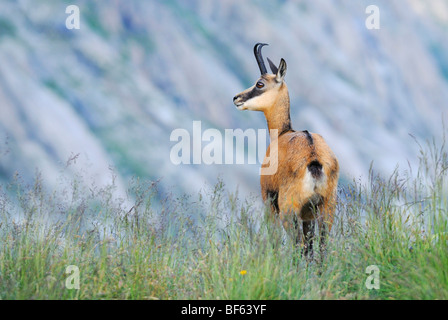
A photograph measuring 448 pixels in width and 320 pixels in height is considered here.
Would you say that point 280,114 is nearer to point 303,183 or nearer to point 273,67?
point 273,67

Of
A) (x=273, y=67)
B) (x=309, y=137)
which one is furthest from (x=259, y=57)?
(x=309, y=137)

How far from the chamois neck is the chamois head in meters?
0.05

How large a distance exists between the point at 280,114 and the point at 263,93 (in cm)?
38

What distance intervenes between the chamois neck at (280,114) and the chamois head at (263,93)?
5cm

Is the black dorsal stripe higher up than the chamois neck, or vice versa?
the chamois neck

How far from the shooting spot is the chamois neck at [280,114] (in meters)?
7.53

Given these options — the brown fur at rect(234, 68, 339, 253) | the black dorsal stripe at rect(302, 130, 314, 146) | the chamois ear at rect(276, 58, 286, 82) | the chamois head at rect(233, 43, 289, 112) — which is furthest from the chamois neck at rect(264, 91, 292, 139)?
the black dorsal stripe at rect(302, 130, 314, 146)

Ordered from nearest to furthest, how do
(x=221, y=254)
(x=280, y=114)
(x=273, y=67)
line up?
(x=221, y=254), (x=280, y=114), (x=273, y=67)

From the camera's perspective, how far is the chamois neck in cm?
753

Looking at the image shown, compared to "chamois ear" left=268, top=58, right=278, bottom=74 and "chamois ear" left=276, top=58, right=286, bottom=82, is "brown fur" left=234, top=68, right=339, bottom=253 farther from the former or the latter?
"chamois ear" left=268, top=58, right=278, bottom=74

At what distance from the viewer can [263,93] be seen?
24.9 feet
